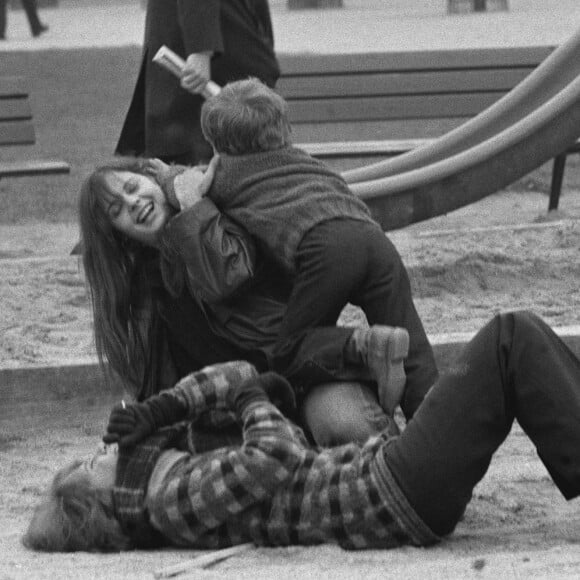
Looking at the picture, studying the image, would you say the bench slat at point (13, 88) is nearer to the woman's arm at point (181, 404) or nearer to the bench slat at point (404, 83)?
the bench slat at point (404, 83)

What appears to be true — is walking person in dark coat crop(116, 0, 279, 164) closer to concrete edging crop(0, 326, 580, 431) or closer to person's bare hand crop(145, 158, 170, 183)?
concrete edging crop(0, 326, 580, 431)

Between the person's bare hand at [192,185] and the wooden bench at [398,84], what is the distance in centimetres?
457

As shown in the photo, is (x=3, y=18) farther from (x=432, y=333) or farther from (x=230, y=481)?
(x=230, y=481)

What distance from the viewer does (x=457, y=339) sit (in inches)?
220

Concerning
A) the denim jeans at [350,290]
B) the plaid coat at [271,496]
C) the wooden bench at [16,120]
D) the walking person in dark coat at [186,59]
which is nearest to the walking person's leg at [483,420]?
the plaid coat at [271,496]

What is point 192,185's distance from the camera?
450 cm

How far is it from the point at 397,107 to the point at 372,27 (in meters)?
9.46

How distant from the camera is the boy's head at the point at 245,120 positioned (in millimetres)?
4465

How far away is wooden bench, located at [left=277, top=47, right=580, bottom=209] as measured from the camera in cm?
924

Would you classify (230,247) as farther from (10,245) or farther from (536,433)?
(10,245)

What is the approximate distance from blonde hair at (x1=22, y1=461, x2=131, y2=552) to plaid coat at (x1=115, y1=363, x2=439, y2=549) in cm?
5

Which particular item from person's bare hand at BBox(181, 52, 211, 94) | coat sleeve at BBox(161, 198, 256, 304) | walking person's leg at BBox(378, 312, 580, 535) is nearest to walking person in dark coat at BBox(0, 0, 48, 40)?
person's bare hand at BBox(181, 52, 211, 94)

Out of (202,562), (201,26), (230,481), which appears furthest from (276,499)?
(201,26)

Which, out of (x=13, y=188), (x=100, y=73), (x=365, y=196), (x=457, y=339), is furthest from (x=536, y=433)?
(x=100, y=73)
